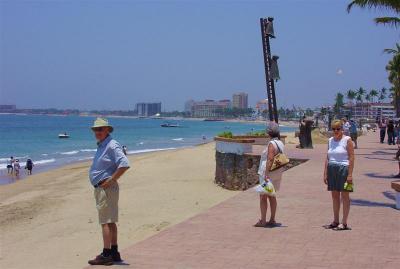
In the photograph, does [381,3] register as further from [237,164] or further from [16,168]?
[16,168]

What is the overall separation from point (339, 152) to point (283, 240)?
55.3 inches

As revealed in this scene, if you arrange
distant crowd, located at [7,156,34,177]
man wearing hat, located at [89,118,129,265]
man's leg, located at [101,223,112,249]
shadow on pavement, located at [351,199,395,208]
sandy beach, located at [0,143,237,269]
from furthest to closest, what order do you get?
1. distant crowd, located at [7,156,34,177]
2. shadow on pavement, located at [351,199,395,208]
3. sandy beach, located at [0,143,237,269]
4. man's leg, located at [101,223,112,249]
5. man wearing hat, located at [89,118,129,265]

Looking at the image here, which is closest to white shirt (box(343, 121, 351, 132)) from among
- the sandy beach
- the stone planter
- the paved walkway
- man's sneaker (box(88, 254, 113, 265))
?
the sandy beach

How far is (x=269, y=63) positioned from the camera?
62.1ft

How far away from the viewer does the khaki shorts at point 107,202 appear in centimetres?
580

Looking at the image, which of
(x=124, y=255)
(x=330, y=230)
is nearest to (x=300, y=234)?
(x=330, y=230)

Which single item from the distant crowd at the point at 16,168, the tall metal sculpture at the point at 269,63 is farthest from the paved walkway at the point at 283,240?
the distant crowd at the point at 16,168

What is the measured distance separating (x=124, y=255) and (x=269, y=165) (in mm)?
2319

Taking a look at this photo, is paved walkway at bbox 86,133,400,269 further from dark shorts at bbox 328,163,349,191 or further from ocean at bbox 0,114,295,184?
ocean at bbox 0,114,295,184

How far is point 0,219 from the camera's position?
44.9ft

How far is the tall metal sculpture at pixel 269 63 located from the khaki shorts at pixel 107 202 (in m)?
13.6

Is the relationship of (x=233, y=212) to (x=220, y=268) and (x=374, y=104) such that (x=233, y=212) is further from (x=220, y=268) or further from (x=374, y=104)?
(x=374, y=104)

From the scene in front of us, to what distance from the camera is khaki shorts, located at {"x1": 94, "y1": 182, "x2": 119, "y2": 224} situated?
5797 millimetres

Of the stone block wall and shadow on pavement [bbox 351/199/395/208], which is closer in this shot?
shadow on pavement [bbox 351/199/395/208]
